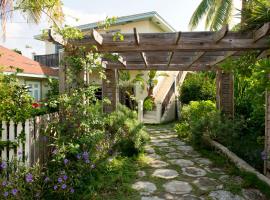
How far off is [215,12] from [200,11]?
903 mm

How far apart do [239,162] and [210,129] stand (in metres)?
2.34

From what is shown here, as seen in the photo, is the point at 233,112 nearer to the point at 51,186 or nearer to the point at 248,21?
the point at 248,21

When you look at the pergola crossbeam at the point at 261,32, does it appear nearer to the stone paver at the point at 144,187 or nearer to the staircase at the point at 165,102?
the stone paver at the point at 144,187

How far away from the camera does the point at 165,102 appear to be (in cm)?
1641

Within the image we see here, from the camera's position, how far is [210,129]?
8039 millimetres

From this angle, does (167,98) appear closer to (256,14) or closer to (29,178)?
(256,14)

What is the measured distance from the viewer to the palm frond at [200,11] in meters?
15.2

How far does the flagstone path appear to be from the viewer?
14.5 feet

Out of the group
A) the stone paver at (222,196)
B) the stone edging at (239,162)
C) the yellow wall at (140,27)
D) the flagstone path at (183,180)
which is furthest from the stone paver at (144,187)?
the yellow wall at (140,27)

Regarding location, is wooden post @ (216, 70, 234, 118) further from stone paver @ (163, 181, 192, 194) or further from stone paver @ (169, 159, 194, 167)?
stone paver @ (163, 181, 192, 194)

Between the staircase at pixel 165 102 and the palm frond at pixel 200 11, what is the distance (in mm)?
3626

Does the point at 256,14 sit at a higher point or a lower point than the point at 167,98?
higher

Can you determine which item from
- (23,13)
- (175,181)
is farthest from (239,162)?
(23,13)

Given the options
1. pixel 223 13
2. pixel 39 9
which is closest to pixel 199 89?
pixel 223 13
